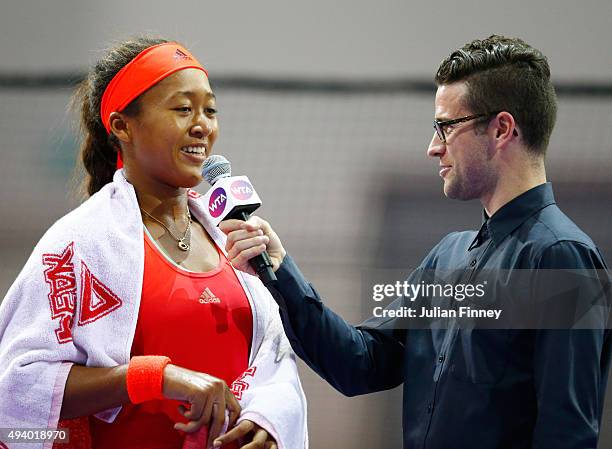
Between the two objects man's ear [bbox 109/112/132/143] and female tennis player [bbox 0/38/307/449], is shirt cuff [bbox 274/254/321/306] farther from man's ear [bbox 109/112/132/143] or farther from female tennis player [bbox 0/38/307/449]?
man's ear [bbox 109/112/132/143]

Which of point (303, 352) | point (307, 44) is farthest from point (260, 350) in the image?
point (307, 44)

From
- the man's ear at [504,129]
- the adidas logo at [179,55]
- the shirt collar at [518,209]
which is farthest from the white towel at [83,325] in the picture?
the man's ear at [504,129]

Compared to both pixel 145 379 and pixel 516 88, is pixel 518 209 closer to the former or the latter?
pixel 516 88

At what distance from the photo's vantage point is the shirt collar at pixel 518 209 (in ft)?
5.53

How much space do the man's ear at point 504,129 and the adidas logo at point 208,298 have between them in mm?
611

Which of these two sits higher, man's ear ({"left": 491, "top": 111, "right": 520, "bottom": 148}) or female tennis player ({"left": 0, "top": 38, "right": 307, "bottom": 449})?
man's ear ({"left": 491, "top": 111, "right": 520, "bottom": 148})

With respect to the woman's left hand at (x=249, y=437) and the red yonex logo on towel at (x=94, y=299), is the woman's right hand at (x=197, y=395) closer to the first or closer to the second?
the woman's left hand at (x=249, y=437)

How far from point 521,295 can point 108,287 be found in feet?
2.41

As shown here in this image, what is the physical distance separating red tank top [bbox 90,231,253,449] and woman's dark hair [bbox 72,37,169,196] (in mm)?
251

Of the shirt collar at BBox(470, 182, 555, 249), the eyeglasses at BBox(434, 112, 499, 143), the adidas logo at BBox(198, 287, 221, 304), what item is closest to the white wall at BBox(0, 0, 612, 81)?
the eyeglasses at BBox(434, 112, 499, 143)

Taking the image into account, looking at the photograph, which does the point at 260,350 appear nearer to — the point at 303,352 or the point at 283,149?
the point at 303,352

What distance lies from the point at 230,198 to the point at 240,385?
0.34 meters

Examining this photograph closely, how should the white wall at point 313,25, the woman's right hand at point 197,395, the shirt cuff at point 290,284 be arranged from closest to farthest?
the woman's right hand at point 197,395
the shirt cuff at point 290,284
the white wall at point 313,25

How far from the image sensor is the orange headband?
1.73 metres
